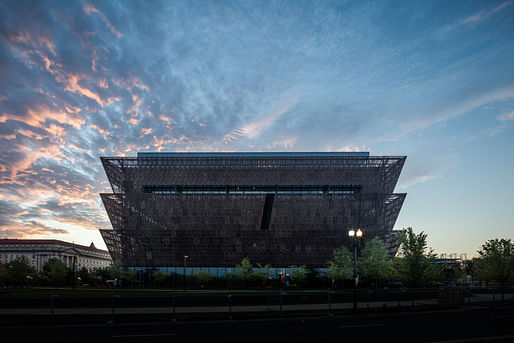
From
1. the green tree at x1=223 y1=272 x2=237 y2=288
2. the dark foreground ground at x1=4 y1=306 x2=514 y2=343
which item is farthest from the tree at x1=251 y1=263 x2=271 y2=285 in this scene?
the dark foreground ground at x1=4 y1=306 x2=514 y2=343

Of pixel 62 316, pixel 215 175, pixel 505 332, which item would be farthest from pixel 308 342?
pixel 215 175

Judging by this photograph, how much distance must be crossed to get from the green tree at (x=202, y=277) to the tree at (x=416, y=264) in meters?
41.9

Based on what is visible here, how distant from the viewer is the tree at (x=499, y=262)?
4075cm

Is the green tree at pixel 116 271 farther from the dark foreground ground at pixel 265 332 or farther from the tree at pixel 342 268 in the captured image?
the dark foreground ground at pixel 265 332

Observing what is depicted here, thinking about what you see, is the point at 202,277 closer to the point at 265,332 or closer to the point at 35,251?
the point at 265,332

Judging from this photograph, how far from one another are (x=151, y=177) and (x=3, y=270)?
35036mm

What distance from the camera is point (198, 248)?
68750mm

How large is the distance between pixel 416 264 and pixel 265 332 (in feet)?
71.5

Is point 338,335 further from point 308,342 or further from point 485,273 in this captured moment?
point 485,273

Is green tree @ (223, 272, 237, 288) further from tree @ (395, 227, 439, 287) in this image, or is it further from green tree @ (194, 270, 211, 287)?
tree @ (395, 227, 439, 287)

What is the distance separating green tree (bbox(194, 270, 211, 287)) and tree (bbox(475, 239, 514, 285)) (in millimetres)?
45841

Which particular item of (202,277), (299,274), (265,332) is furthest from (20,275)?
(265,332)

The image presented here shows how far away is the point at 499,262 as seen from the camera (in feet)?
135

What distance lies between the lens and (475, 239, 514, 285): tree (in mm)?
40750
